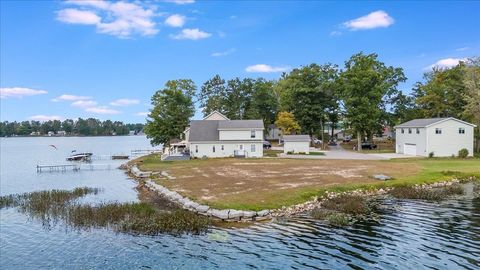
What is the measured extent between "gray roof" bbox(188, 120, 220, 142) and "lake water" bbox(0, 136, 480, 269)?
3759cm

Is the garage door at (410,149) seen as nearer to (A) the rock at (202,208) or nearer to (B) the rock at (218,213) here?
(A) the rock at (202,208)

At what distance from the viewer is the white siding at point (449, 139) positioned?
5531cm

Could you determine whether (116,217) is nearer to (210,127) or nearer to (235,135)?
(235,135)

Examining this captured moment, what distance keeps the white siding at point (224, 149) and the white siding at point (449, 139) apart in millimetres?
26016

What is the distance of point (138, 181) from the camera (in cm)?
4144

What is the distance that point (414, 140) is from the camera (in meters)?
59.4

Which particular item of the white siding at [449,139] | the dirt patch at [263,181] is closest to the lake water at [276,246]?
the dirt patch at [263,181]

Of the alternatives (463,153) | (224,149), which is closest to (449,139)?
(463,153)

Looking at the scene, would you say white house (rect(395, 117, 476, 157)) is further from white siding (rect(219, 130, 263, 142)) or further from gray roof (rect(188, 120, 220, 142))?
gray roof (rect(188, 120, 220, 142))

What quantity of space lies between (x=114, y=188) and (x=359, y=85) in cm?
5002

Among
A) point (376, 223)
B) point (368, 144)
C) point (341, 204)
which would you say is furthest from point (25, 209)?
point (368, 144)

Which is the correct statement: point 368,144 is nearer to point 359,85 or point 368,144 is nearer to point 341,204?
point 359,85

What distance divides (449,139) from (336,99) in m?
31.2

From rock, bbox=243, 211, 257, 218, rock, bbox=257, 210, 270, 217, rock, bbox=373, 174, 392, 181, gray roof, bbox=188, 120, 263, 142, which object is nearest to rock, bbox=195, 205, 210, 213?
rock, bbox=243, 211, 257, 218
